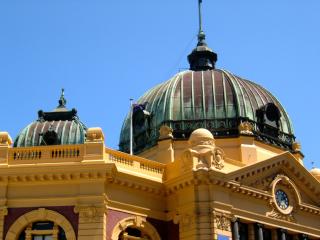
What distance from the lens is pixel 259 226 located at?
4219cm

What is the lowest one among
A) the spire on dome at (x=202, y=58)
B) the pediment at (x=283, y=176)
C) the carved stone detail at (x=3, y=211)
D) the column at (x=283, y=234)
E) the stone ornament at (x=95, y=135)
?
the column at (x=283, y=234)

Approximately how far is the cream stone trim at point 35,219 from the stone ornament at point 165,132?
1348 cm

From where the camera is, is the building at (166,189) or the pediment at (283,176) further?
the pediment at (283,176)

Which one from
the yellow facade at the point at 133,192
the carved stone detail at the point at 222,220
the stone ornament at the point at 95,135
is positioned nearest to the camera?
the yellow facade at the point at 133,192

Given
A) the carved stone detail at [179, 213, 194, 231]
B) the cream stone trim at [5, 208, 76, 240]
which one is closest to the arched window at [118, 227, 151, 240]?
A: the carved stone detail at [179, 213, 194, 231]

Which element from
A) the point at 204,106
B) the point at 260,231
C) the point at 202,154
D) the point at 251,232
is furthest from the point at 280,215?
the point at 204,106

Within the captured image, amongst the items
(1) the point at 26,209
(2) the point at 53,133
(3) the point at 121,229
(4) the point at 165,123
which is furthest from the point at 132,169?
(2) the point at 53,133

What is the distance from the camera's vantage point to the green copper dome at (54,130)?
181 feet

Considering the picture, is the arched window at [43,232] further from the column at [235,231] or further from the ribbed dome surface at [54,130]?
the ribbed dome surface at [54,130]

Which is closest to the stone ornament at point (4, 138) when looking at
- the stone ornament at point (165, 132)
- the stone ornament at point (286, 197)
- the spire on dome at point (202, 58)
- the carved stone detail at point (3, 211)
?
the carved stone detail at point (3, 211)

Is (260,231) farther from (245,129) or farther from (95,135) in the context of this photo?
(95,135)

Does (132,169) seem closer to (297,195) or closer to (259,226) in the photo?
(259,226)

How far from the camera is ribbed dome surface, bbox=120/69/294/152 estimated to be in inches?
2008

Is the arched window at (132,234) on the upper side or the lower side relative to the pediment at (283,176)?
lower
